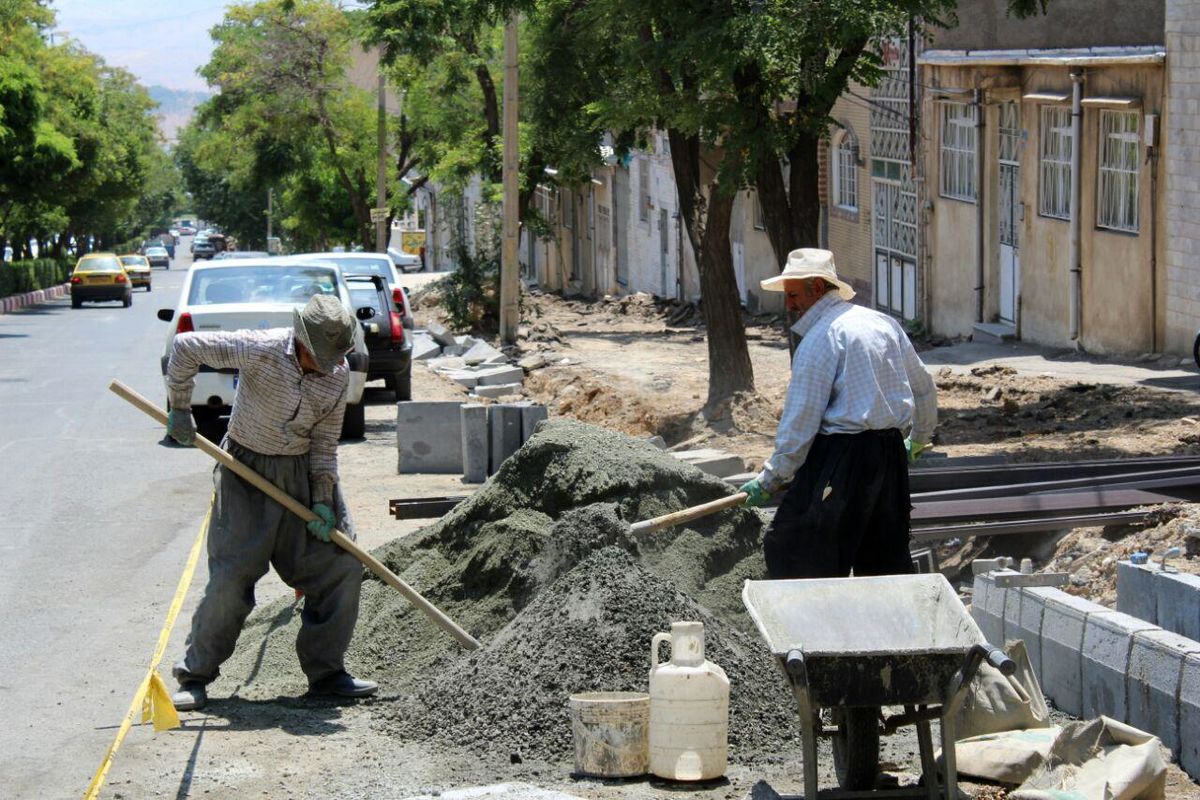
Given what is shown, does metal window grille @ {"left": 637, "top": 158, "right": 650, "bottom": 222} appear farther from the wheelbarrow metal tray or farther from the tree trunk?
the wheelbarrow metal tray

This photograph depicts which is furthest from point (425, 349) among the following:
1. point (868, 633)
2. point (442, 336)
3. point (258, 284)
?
point (868, 633)

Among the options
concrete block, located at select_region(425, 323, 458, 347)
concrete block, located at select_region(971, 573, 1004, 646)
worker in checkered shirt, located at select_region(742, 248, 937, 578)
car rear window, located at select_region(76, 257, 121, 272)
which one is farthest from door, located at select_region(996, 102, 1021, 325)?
car rear window, located at select_region(76, 257, 121, 272)

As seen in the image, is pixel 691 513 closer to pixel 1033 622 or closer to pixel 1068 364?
pixel 1033 622

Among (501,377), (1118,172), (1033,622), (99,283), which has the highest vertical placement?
(1118,172)

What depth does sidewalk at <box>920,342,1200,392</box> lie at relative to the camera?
52.3ft

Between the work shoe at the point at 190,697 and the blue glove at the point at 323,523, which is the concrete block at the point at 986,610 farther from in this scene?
the work shoe at the point at 190,697

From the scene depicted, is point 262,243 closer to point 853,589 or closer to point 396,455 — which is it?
point 396,455

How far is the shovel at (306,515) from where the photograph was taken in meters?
6.54

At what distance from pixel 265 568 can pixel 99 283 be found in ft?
139

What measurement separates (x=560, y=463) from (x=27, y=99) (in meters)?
34.7

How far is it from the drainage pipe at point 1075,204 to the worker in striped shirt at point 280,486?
1403 cm

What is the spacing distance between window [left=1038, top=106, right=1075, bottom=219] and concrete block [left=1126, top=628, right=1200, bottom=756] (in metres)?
14.9

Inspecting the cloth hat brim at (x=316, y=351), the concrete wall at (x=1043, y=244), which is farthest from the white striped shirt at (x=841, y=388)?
the concrete wall at (x=1043, y=244)

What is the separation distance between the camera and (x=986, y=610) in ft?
21.9
